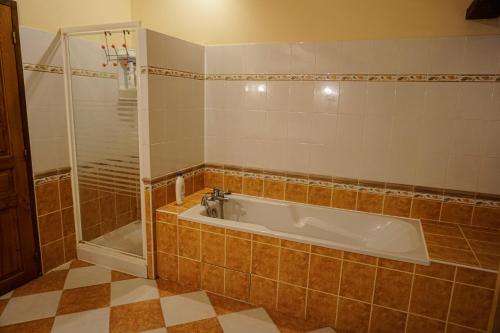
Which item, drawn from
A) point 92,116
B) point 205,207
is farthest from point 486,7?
point 92,116

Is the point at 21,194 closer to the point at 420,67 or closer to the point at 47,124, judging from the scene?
the point at 47,124

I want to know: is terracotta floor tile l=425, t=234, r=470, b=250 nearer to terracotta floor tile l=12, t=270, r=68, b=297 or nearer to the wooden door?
terracotta floor tile l=12, t=270, r=68, b=297

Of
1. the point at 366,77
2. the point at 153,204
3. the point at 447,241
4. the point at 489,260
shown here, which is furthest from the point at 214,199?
the point at 489,260

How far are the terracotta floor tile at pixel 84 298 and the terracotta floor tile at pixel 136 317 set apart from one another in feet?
0.47

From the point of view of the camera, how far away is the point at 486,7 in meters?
1.93

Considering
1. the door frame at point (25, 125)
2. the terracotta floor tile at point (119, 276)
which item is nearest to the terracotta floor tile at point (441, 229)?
the terracotta floor tile at point (119, 276)

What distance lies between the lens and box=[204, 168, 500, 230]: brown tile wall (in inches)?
89.6

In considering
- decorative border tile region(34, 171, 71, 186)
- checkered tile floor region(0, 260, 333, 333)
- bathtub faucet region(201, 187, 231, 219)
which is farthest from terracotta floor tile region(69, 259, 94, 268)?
bathtub faucet region(201, 187, 231, 219)

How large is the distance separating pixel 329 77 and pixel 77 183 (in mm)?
2190

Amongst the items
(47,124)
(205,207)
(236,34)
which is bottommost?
(205,207)

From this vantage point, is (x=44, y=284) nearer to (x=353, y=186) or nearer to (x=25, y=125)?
(x=25, y=125)

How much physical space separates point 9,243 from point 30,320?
0.57m

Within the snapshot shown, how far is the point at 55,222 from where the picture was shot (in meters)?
2.53

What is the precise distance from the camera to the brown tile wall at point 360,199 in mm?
2275
